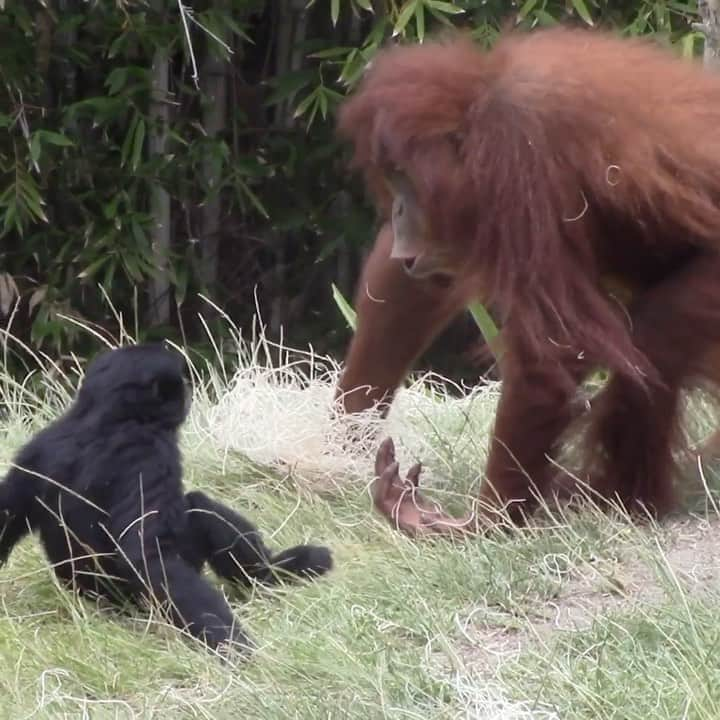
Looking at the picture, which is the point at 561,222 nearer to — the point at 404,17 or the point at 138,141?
the point at 404,17

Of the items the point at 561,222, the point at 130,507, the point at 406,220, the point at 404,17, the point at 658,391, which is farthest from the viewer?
the point at 404,17

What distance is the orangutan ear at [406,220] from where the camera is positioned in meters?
3.02

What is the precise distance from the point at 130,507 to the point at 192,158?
3.35m

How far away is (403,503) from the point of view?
10.1ft

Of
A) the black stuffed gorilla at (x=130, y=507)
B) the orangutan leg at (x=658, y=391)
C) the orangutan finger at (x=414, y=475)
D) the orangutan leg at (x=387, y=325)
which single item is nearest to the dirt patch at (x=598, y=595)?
the orangutan leg at (x=658, y=391)

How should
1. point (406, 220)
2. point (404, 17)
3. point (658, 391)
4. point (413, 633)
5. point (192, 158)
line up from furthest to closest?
point (192, 158) → point (404, 17) → point (406, 220) → point (658, 391) → point (413, 633)

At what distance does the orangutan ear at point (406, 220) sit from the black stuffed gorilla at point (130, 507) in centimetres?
62

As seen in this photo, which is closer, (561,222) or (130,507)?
(130,507)

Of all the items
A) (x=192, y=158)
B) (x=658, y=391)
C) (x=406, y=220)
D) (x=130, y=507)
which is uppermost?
(x=406, y=220)

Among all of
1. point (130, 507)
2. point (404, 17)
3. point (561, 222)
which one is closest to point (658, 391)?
point (561, 222)

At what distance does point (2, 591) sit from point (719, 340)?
1.38 metres

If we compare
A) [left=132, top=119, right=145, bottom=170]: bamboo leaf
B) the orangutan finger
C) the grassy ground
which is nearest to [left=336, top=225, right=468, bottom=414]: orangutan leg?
the grassy ground

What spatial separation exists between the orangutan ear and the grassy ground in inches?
21.1

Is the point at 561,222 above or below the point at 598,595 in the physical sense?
above
